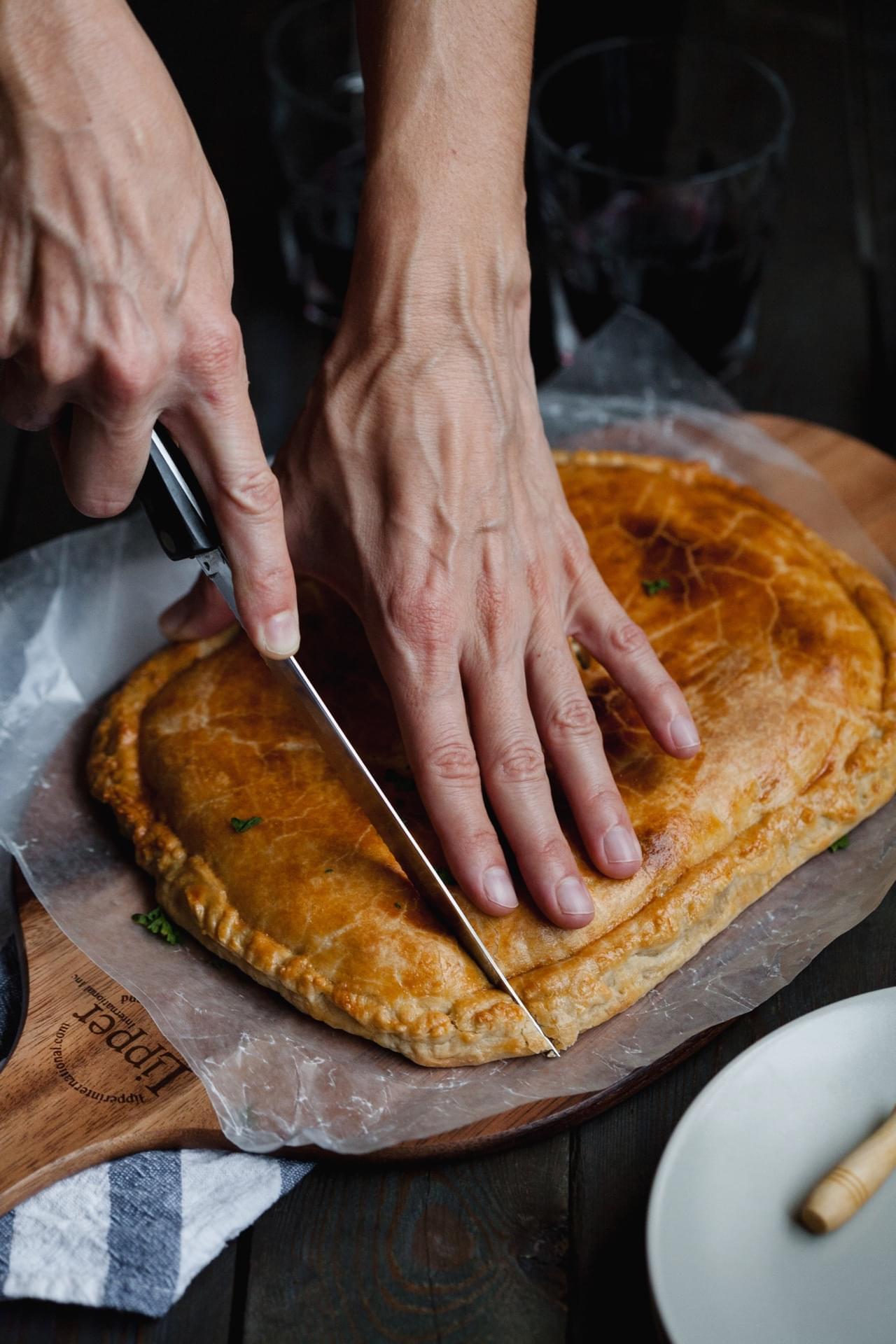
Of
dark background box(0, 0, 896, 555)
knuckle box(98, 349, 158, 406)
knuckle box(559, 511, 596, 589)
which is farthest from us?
dark background box(0, 0, 896, 555)

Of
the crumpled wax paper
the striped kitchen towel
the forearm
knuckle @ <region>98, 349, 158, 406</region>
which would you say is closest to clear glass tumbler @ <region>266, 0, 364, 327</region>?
the crumpled wax paper

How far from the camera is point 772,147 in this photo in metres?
3.82

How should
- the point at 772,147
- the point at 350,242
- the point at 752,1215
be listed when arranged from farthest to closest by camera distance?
the point at 350,242, the point at 772,147, the point at 752,1215

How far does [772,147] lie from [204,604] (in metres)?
2.16

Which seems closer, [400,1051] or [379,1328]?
[379,1328]

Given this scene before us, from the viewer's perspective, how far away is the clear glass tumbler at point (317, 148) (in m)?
4.12

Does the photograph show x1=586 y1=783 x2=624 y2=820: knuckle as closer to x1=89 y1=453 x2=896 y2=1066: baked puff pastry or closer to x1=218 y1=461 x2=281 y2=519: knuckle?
x1=89 y1=453 x2=896 y2=1066: baked puff pastry

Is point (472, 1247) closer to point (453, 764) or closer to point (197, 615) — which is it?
point (453, 764)

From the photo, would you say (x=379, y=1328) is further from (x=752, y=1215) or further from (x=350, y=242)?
(x=350, y=242)

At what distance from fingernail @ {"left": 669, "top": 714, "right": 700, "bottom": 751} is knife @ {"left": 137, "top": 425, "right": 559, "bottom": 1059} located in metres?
0.51

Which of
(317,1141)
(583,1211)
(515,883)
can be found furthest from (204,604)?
(583,1211)

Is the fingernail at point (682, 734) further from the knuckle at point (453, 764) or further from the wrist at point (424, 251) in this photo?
the wrist at point (424, 251)

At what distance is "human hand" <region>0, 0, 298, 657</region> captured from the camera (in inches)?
67.6

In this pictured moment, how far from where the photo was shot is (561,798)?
A: 2.54 m
